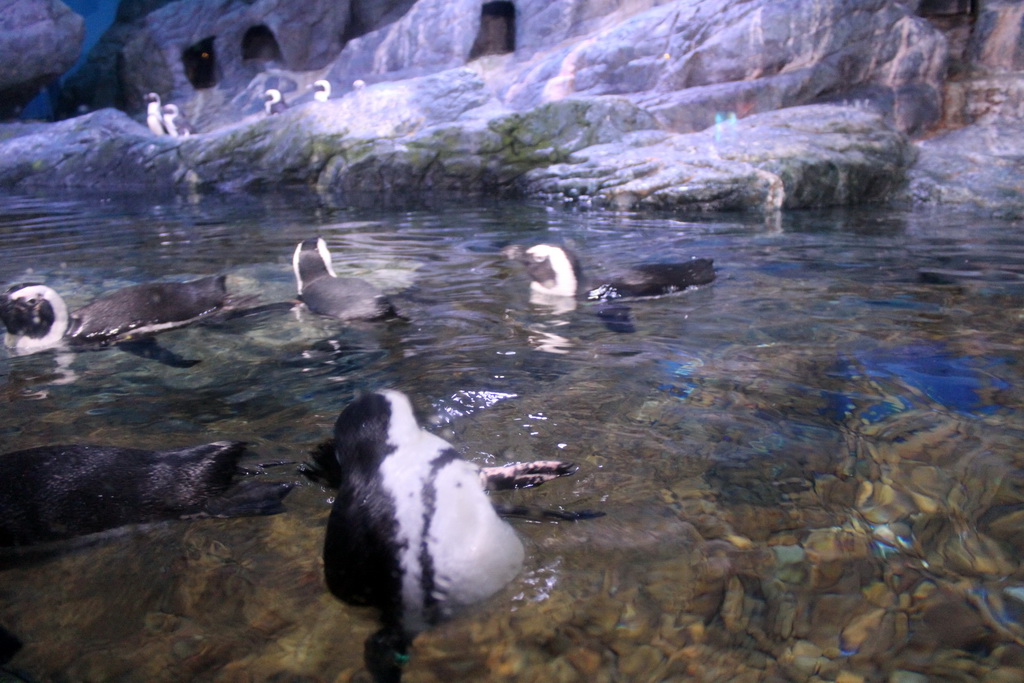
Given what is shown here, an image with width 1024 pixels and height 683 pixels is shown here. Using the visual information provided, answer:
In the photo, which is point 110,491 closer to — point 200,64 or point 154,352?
point 154,352

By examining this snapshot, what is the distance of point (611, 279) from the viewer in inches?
191

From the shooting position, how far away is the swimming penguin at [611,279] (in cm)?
475

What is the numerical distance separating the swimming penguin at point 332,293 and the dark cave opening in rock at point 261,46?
24335 millimetres

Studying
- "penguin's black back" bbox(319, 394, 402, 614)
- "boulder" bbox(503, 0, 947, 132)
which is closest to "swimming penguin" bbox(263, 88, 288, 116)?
"boulder" bbox(503, 0, 947, 132)

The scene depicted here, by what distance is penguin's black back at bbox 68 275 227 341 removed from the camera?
4184mm

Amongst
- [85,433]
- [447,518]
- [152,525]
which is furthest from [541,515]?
[85,433]

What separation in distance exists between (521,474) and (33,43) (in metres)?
27.4

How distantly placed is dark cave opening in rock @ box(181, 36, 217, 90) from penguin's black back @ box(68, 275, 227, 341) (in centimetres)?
2537

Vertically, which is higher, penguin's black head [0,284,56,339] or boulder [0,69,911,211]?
boulder [0,69,911,211]

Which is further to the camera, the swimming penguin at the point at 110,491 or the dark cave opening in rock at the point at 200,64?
the dark cave opening in rock at the point at 200,64

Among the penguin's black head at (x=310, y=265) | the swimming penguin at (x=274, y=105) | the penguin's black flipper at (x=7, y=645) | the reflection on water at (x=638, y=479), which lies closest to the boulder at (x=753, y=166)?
the reflection on water at (x=638, y=479)

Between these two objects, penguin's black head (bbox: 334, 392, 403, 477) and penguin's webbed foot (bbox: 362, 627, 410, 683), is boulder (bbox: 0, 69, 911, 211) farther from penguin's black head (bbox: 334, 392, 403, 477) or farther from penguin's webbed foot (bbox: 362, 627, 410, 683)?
penguin's webbed foot (bbox: 362, 627, 410, 683)

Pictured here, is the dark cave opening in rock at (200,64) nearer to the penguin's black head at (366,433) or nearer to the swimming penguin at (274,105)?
the swimming penguin at (274,105)

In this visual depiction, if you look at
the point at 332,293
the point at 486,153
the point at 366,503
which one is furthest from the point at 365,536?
the point at 486,153
